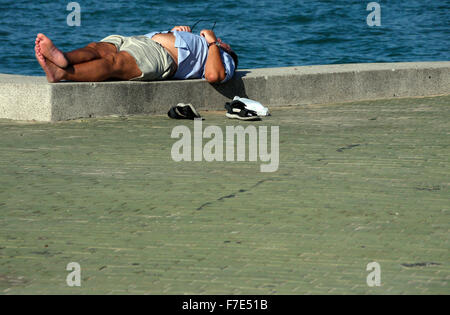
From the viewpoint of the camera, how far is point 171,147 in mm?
6539

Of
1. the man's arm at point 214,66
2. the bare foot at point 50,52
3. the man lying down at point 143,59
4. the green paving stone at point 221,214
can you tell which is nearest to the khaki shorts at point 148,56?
the man lying down at point 143,59

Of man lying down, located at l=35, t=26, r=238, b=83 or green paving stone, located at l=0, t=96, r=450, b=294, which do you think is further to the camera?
man lying down, located at l=35, t=26, r=238, b=83

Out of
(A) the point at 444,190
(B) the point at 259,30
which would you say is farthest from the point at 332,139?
(B) the point at 259,30

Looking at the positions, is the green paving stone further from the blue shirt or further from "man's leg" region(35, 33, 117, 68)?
the blue shirt

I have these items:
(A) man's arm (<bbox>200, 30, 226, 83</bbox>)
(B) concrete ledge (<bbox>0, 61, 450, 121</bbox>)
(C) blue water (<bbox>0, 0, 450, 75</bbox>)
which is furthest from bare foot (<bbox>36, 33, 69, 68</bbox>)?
(C) blue water (<bbox>0, 0, 450, 75</bbox>)

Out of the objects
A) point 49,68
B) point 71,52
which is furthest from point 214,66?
point 49,68

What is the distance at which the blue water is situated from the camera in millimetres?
21109

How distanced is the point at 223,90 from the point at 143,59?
1.08 meters

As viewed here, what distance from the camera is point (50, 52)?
7.42 m

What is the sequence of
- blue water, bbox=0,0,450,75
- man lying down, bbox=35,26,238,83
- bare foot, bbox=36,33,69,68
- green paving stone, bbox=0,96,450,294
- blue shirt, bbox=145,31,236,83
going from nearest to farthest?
green paving stone, bbox=0,96,450,294 → bare foot, bbox=36,33,69,68 → man lying down, bbox=35,26,238,83 → blue shirt, bbox=145,31,236,83 → blue water, bbox=0,0,450,75

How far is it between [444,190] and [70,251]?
2.45m

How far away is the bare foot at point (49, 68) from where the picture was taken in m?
7.44

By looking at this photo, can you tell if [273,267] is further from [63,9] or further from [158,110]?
[63,9]

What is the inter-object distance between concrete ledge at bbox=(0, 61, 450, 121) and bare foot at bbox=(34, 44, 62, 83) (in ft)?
0.27
